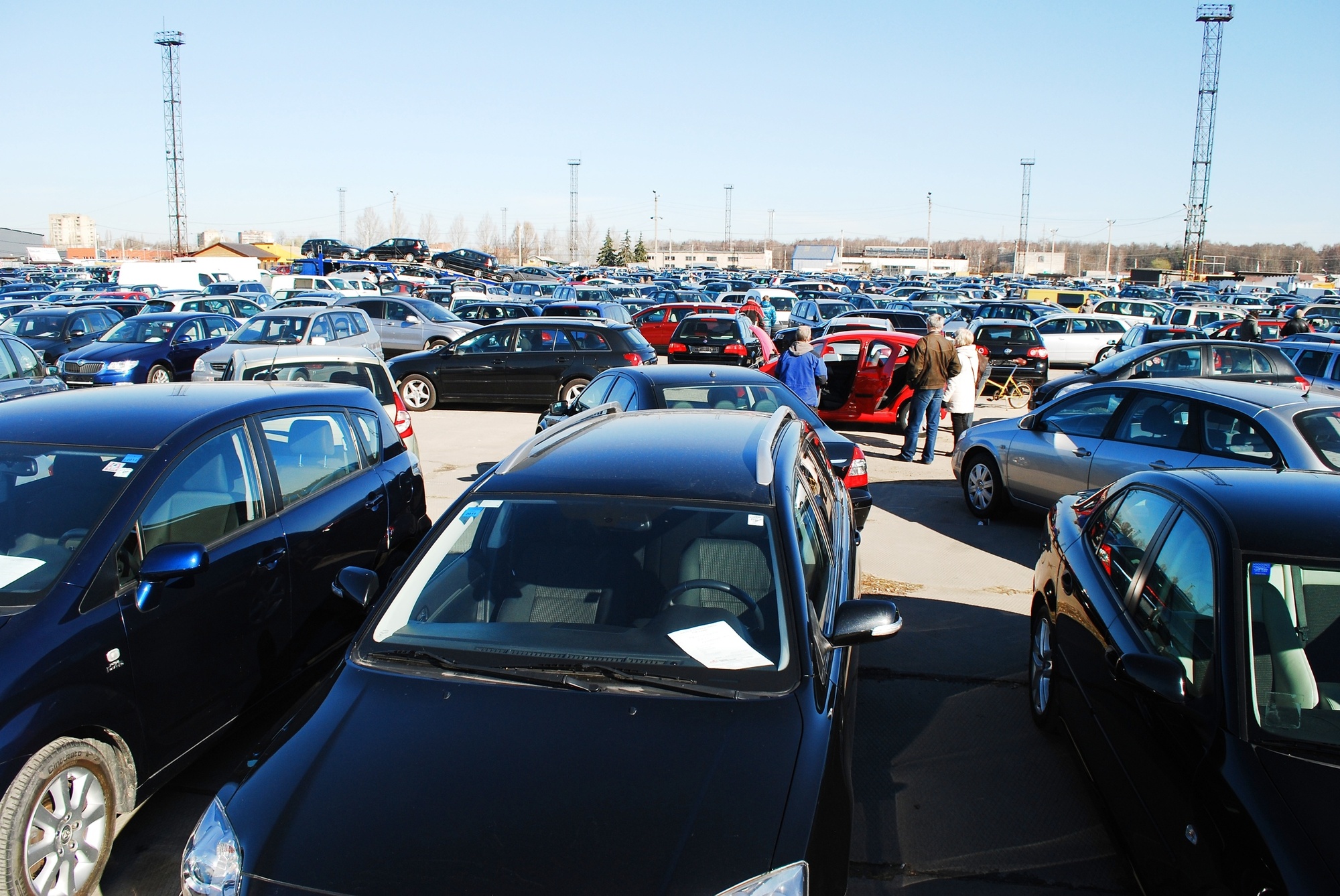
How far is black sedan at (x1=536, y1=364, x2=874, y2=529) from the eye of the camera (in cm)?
770

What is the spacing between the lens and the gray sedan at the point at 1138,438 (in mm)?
6570

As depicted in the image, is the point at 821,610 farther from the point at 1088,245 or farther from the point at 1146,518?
the point at 1088,245

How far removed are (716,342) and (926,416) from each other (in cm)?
702

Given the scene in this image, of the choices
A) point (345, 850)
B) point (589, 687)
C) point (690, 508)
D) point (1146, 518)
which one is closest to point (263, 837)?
point (345, 850)

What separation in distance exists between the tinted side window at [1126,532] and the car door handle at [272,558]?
3.76 metres

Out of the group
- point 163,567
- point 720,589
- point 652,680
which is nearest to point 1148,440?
point 720,589

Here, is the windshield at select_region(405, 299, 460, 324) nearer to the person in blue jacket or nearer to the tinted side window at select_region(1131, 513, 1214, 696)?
the person in blue jacket

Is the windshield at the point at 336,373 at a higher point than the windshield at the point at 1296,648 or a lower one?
higher

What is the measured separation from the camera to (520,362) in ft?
52.3

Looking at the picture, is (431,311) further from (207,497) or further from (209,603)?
(209,603)

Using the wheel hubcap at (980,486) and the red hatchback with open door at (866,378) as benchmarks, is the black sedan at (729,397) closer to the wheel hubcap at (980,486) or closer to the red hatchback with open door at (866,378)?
the wheel hubcap at (980,486)

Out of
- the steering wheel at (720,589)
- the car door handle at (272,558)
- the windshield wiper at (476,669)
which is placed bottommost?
the car door handle at (272,558)

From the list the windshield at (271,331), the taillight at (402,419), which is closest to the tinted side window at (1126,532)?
the taillight at (402,419)

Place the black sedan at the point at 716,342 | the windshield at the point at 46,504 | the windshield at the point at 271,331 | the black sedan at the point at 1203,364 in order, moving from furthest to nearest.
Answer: the black sedan at the point at 716,342
the windshield at the point at 271,331
the black sedan at the point at 1203,364
the windshield at the point at 46,504
